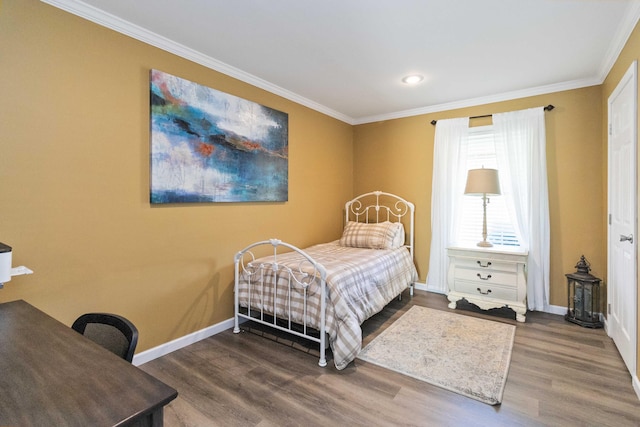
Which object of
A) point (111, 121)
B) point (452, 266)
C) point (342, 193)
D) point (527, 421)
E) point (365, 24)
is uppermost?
point (365, 24)

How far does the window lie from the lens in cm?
372

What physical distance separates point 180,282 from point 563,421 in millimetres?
2737

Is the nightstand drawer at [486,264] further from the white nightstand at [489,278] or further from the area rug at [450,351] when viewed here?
the area rug at [450,351]

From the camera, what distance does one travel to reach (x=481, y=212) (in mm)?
3867

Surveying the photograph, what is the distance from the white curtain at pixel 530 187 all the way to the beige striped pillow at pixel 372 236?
4.49 feet

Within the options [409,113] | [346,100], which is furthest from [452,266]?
[346,100]

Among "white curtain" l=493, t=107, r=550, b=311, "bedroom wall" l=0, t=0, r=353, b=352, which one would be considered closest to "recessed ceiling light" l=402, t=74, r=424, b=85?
"white curtain" l=493, t=107, r=550, b=311

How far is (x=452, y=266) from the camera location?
3627 mm

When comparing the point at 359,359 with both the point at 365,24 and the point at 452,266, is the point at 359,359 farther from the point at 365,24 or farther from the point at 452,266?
the point at 365,24

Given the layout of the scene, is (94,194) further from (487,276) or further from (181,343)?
(487,276)

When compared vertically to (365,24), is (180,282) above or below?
below

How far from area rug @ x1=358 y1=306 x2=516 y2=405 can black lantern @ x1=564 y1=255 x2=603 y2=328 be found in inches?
27.5

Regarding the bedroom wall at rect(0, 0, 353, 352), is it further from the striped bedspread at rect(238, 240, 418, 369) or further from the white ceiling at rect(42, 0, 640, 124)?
the striped bedspread at rect(238, 240, 418, 369)

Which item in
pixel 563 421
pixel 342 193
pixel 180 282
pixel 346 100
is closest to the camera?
pixel 563 421
